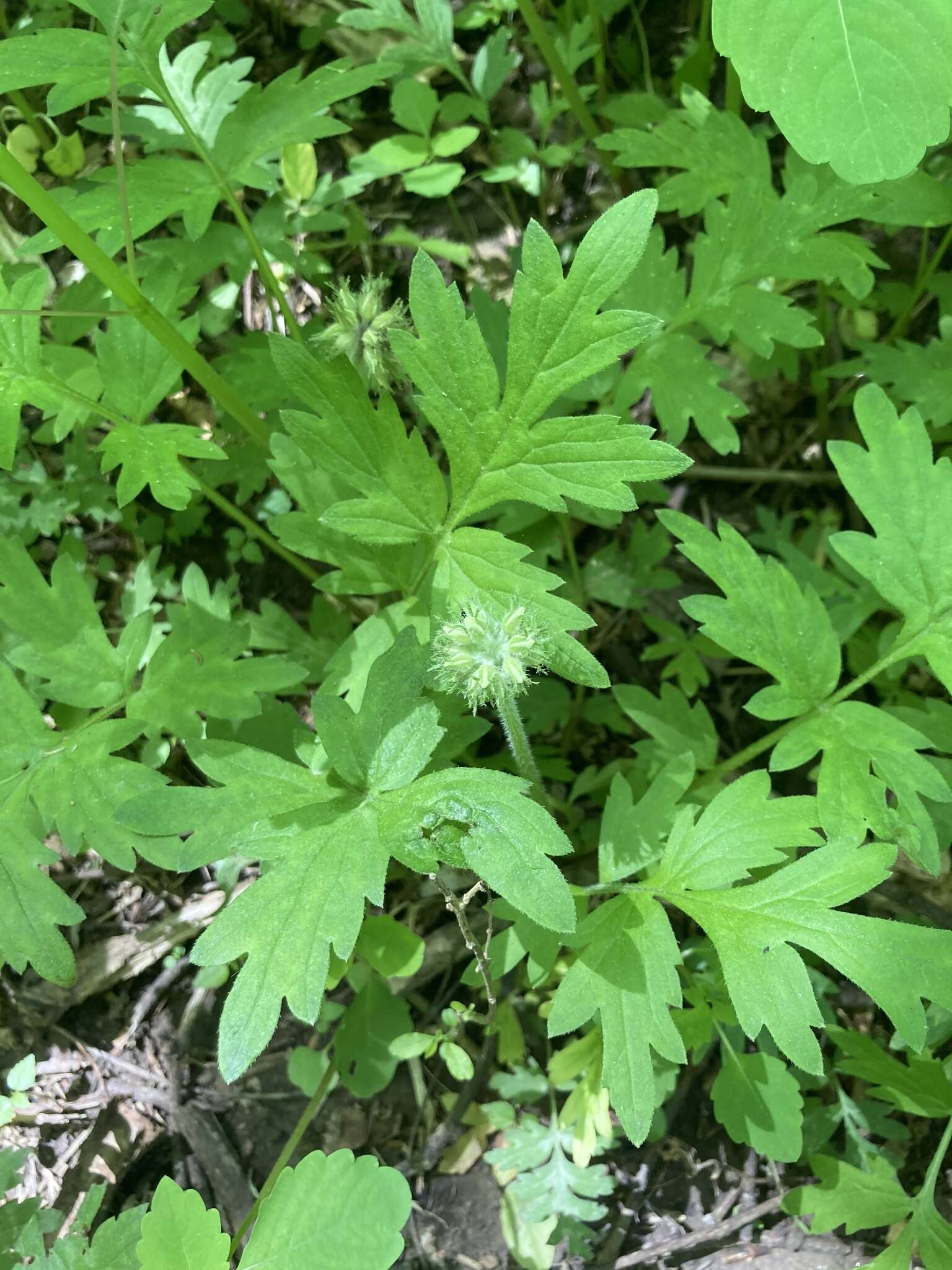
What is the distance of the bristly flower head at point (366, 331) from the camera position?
1785 millimetres

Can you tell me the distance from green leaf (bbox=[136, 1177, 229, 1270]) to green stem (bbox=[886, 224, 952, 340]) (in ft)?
9.49

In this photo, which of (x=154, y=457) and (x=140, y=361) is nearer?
(x=154, y=457)

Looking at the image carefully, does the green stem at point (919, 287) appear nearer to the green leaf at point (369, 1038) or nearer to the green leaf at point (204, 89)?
the green leaf at point (204, 89)

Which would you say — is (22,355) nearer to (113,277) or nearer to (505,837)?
(113,277)

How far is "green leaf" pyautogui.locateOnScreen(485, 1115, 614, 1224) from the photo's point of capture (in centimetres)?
233

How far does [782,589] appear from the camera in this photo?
2.03 meters

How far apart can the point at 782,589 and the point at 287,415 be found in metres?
1.15

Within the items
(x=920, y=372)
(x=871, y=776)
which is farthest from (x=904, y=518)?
(x=920, y=372)

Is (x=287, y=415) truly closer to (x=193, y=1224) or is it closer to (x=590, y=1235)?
(x=193, y=1224)

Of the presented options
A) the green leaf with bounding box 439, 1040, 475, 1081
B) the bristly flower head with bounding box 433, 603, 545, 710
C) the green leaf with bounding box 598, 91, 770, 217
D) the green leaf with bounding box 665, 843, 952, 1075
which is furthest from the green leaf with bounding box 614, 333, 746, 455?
the green leaf with bounding box 439, 1040, 475, 1081

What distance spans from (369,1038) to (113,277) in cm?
198

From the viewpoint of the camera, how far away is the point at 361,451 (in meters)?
1.76

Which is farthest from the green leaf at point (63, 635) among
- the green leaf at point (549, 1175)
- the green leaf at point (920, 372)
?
the green leaf at point (920, 372)

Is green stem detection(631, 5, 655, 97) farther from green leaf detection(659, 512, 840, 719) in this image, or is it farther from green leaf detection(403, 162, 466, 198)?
green leaf detection(659, 512, 840, 719)
